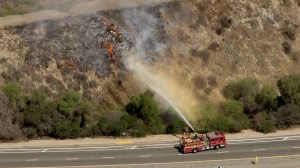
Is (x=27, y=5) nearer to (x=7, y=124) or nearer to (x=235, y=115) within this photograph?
(x=7, y=124)

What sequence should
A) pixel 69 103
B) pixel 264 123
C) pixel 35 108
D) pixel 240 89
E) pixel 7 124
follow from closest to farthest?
pixel 7 124 < pixel 264 123 < pixel 35 108 < pixel 69 103 < pixel 240 89

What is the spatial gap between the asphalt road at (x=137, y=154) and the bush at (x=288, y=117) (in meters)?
2.70

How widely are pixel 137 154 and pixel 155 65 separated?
14.3 meters

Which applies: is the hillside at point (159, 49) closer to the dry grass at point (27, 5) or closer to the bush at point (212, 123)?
the bush at point (212, 123)

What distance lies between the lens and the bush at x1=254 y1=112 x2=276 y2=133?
54.1 m

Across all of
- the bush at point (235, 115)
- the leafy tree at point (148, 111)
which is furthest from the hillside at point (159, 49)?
the bush at point (235, 115)

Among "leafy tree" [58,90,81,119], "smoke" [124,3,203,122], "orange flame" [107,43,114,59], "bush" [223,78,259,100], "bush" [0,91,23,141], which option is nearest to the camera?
"bush" [0,91,23,141]

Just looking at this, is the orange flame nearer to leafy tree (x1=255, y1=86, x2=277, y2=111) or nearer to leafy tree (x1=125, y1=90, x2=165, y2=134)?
leafy tree (x1=125, y1=90, x2=165, y2=134)

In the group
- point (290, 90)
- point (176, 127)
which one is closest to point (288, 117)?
point (290, 90)

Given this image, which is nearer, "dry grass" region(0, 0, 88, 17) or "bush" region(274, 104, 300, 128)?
"bush" region(274, 104, 300, 128)

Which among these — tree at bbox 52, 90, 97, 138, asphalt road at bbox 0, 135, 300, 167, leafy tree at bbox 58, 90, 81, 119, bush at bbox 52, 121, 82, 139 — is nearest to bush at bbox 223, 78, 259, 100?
asphalt road at bbox 0, 135, 300, 167

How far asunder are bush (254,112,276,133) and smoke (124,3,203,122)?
655 centimetres

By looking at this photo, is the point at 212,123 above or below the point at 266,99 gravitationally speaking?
below

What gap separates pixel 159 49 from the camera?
61.8 meters
